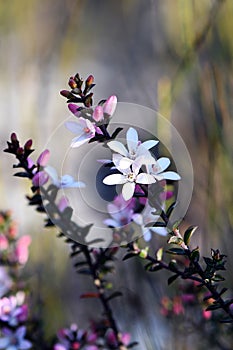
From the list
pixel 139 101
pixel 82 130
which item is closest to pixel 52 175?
pixel 82 130

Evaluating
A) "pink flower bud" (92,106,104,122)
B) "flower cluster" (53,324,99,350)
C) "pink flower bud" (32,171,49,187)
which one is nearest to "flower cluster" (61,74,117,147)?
"pink flower bud" (92,106,104,122)

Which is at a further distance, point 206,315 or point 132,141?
point 206,315

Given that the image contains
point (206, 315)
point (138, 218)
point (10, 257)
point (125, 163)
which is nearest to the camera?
point (125, 163)

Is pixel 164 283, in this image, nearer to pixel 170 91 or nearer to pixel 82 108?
pixel 170 91

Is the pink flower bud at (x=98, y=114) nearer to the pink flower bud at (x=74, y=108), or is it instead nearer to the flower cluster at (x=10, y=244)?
the pink flower bud at (x=74, y=108)

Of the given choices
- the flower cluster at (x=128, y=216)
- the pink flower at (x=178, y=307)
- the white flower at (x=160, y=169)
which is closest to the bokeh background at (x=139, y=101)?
the pink flower at (x=178, y=307)

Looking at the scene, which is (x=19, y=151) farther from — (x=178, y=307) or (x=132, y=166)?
(x=178, y=307)
